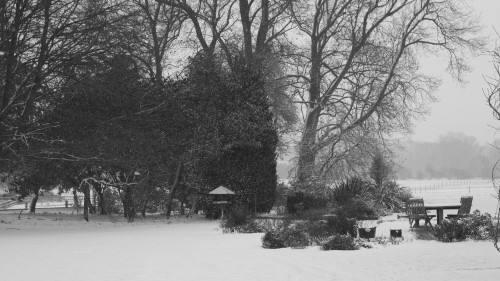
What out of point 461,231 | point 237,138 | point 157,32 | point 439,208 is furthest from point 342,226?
point 157,32

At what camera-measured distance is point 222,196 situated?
22.0 m

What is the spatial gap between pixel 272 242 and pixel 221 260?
2079 millimetres

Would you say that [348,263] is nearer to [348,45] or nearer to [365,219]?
[365,219]

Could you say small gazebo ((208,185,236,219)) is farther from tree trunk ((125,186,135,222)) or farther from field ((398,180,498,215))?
field ((398,180,498,215))

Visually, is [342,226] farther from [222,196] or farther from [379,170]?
[379,170]

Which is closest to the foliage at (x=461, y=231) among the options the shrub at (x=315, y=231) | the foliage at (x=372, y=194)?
the shrub at (x=315, y=231)

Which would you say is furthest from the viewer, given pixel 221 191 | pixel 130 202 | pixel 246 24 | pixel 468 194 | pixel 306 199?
pixel 468 194

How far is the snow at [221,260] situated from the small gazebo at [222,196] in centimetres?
478

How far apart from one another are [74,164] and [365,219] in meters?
10.1

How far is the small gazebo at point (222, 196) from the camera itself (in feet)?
66.7

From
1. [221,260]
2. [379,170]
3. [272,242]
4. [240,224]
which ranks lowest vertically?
[221,260]

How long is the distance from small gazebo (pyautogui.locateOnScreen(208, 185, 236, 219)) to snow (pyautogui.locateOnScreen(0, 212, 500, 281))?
478 centimetres

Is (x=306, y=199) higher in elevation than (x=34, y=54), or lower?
lower

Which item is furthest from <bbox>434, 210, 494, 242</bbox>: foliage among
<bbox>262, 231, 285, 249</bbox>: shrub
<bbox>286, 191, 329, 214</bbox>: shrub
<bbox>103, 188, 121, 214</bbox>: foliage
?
<bbox>103, 188, 121, 214</bbox>: foliage
